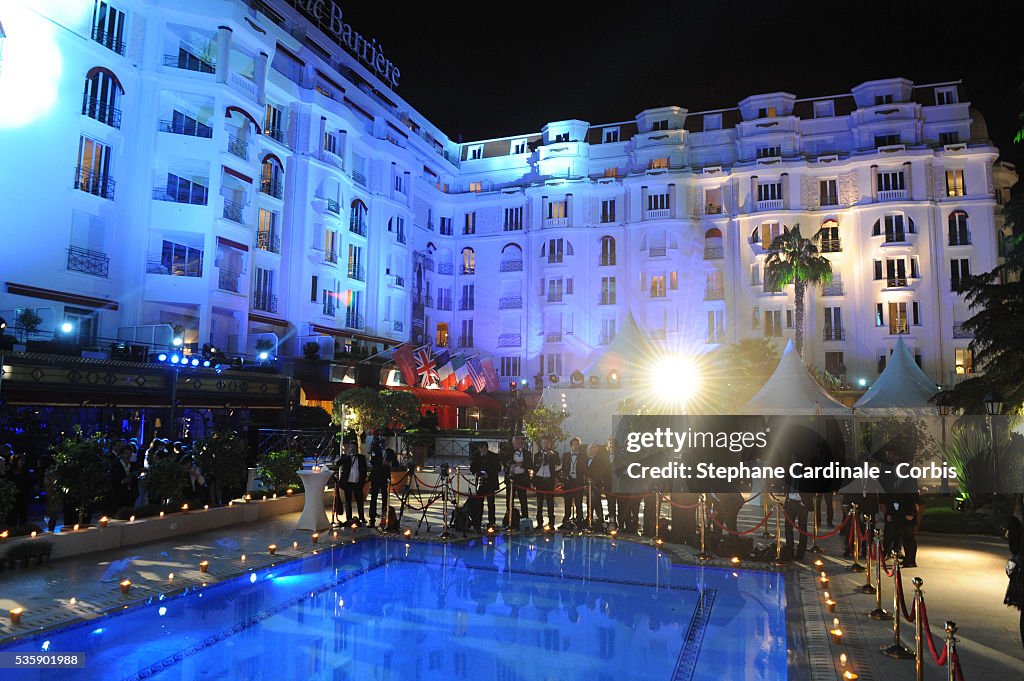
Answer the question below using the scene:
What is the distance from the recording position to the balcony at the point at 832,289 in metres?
37.7

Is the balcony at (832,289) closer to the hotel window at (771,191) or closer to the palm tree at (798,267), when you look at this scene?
the palm tree at (798,267)

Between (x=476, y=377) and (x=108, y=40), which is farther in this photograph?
(x=476, y=377)

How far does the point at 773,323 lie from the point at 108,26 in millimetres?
35020

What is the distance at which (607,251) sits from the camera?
42312mm

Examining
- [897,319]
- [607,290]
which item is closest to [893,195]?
[897,319]

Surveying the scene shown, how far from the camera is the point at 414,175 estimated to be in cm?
4100

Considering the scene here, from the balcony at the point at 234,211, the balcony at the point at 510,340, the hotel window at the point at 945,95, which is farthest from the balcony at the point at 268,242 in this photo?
the hotel window at the point at 945,95

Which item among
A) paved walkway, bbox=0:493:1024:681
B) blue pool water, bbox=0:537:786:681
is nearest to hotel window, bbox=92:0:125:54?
paved walkway, bbox=0:493:1024:681

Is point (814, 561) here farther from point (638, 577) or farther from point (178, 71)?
point (178, 71)

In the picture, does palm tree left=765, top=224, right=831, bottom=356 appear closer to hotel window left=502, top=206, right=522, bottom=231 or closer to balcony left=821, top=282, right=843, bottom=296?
balcony left=821, top=282, right=843, bottom=296

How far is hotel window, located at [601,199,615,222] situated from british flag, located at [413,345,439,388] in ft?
55.2

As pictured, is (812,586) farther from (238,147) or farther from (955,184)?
(955,184)

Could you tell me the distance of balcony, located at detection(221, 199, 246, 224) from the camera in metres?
27.2

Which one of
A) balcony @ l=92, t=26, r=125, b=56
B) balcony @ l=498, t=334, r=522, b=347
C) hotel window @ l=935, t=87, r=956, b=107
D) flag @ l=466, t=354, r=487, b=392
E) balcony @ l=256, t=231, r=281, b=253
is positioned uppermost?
hotel window @ l=935, t=87, r=956, b=107
